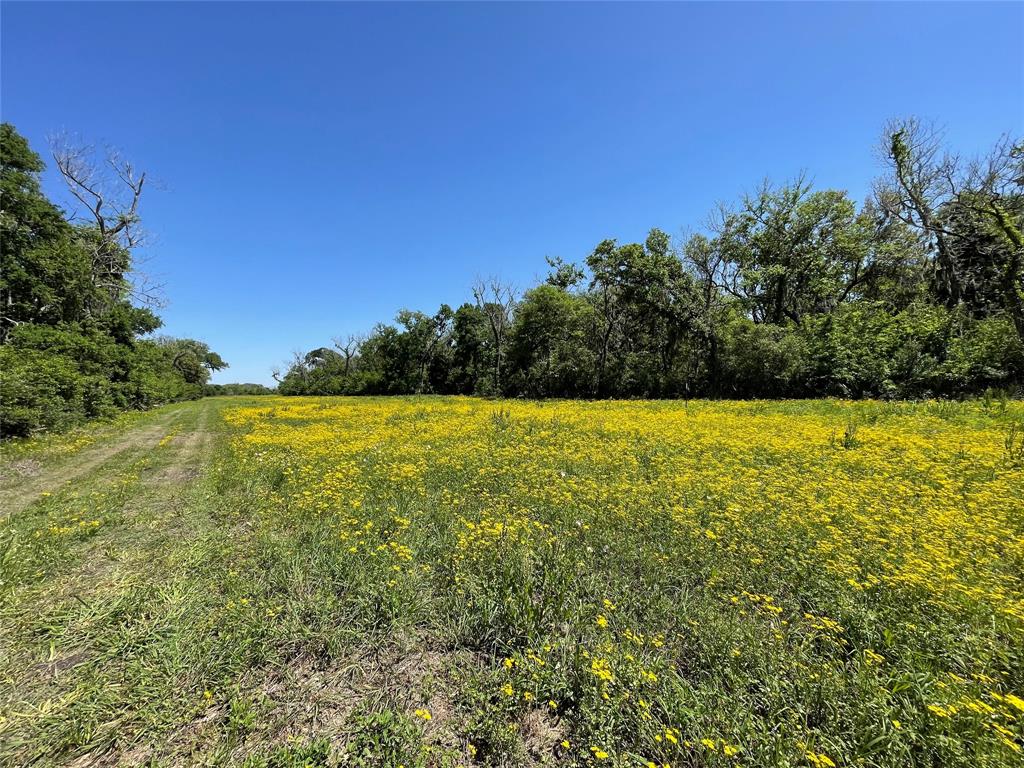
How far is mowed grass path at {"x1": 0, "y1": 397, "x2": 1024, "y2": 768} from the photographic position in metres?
2.35

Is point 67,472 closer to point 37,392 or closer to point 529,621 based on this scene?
point 37,392

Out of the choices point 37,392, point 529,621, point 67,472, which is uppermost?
point 37,392

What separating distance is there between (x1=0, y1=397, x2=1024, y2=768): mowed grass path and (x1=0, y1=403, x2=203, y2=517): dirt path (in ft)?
1.23

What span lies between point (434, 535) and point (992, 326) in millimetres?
27639

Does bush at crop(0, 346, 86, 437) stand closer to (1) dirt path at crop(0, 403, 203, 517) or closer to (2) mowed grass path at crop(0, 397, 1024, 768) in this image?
(1) dirt path at crop(0, 403, 203, 517)

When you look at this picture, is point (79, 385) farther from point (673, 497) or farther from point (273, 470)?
point (673, 497)

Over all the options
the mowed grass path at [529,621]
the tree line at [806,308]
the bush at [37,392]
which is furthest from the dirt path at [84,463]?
the tree line at [806,308]

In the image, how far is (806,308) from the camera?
3059cm

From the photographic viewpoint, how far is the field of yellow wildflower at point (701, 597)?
7.72ft

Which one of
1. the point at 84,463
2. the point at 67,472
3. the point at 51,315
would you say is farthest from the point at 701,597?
the point at 51,315

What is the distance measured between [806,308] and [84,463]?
41714 millimetres

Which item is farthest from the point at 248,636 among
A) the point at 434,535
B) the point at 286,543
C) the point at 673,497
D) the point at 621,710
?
the point at 673,497

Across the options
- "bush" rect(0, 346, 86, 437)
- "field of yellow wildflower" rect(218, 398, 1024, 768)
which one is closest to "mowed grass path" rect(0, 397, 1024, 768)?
"field of yellow wildflower" rect(218, 398, 1024, 768)

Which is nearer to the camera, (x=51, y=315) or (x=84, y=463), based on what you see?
(x=84, y=463)
